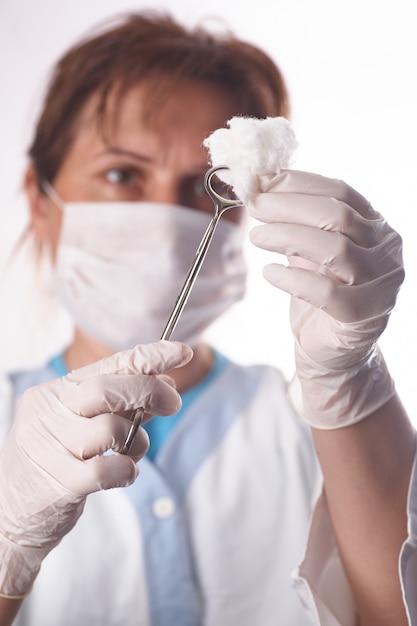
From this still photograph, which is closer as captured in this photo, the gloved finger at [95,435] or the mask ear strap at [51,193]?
the gloved finger at [95,435]

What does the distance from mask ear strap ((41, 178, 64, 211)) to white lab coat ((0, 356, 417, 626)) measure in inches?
15.3

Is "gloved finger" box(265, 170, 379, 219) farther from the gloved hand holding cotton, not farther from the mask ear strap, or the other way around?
the mask ear strap

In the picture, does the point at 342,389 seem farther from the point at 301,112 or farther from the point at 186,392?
the point at 301,112

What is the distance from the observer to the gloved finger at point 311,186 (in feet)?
2.71

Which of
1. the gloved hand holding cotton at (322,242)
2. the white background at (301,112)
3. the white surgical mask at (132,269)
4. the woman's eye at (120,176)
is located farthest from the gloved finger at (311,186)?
the white background at (301,112)

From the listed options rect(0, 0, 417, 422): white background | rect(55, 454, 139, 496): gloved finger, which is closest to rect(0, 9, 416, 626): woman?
rect(55, 454, 139, 496): gloved finger

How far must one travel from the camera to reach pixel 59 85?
154 cm

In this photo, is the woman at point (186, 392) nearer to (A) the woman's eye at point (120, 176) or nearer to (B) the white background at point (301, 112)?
(A) the woman's eye at point (120, 176)

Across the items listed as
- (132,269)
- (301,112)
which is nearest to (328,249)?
(132,269)

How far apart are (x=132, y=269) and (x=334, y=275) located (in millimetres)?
595

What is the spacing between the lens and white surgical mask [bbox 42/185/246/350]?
4.45ft

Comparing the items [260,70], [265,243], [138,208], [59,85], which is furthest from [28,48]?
[265,243]

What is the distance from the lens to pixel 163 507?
128 cm

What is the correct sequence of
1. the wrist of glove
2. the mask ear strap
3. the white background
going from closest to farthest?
the wrist of glove, the mask ear strap, the white background
